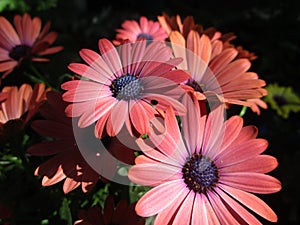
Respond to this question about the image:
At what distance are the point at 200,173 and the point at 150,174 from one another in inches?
5.4

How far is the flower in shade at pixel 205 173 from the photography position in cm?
68

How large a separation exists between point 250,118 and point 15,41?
74cm

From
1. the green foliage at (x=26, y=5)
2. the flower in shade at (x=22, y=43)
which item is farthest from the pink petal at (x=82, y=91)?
the green foliage at (x=26, y=5)

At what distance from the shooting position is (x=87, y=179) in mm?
723

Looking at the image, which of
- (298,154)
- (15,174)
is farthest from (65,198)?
(298,154)

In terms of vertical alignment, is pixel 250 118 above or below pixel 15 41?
below

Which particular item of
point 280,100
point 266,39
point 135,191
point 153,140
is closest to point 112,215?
point 135,191

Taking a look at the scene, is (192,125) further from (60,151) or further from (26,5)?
(26,5)

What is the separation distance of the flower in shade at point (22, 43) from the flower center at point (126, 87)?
35 cm

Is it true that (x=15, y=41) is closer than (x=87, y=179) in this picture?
No

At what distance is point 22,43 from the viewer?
1.16 m

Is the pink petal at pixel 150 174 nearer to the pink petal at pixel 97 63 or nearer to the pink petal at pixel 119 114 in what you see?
the pink petal at pixel 119 114

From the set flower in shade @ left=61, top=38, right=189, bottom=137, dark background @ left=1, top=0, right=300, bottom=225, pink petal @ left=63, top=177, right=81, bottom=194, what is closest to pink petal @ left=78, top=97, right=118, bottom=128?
flower in shade @ left=61, top=38, right=189, bottom=137

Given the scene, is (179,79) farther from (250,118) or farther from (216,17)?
(216,17)
